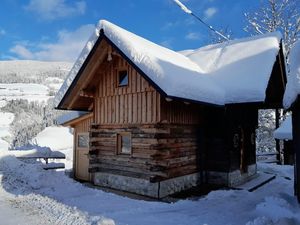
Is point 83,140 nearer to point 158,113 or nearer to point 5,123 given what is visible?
point 158,113

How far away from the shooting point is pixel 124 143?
12781 millimetres

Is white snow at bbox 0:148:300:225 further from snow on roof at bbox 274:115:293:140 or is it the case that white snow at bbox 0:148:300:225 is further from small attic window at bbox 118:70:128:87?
snow on roof at bbox 274:115:293:140

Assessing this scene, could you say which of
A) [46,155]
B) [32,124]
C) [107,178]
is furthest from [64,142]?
[107,178]

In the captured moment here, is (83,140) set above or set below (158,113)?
below

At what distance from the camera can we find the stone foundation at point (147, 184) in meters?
11.2

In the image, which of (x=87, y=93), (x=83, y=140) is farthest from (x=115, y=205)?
(x=83, y=140)

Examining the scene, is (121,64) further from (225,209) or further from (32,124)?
(32,124)

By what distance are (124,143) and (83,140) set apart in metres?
3.24

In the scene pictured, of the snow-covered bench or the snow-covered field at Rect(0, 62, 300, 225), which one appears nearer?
the snow-covered field at Rect(0, 62, 300, 225)

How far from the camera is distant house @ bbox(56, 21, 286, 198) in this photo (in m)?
11.2

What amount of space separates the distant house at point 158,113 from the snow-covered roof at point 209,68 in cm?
4

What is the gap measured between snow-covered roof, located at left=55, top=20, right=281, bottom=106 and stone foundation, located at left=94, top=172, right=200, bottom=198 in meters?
3.22

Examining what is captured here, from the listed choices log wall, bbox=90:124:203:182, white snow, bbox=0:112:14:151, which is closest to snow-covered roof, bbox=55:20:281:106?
log wall, bbox=90:124:203:182

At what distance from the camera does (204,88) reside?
1194 centimetres
